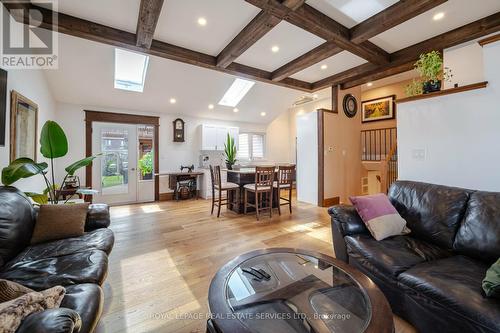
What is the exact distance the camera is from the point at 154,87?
4.92 meters

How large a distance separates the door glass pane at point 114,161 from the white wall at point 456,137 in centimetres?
579

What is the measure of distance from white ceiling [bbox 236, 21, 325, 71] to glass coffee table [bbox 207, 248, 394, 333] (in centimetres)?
326

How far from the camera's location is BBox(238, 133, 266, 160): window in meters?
7.42

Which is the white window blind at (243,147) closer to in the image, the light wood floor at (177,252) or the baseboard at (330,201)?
the light wood floor at (177,252)

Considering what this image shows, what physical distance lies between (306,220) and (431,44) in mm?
3535

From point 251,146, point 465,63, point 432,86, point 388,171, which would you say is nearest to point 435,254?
point 432,86

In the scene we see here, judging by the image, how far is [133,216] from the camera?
4.23 m

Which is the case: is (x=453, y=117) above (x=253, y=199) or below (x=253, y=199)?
above

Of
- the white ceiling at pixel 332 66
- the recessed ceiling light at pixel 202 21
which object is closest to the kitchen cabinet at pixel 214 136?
the white ceiling at pixel 332 66

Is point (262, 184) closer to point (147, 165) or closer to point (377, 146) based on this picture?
point (147, 165)

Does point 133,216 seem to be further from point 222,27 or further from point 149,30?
point 222,27

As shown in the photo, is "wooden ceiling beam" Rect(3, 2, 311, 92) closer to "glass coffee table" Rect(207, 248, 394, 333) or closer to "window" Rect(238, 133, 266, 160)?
"window" Rect(238, 133, 266, 160)

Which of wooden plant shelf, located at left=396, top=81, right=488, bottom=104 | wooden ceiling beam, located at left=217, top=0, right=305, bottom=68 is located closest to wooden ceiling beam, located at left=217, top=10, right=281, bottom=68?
wooden ceiling beam, located at left=217, top=0, right=305, bottom=68

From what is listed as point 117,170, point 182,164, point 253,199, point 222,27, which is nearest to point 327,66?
point 222,27
